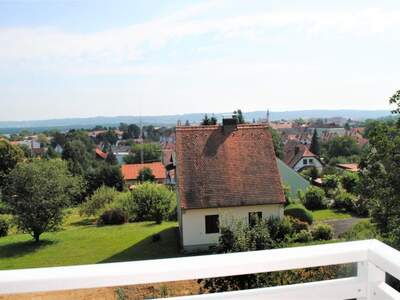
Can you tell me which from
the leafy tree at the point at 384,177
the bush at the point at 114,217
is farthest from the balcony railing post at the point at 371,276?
the bush at the point at 114,217

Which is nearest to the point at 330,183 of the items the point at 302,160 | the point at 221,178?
the point at 221,178

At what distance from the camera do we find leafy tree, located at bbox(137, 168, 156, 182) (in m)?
54.8

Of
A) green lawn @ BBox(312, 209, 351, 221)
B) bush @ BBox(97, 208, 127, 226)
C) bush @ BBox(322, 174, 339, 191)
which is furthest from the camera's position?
bush @ BBox(322, 174, 339, 191)

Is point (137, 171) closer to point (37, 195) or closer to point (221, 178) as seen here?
point (37, 195)

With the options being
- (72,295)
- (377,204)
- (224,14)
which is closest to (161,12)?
(224,14)

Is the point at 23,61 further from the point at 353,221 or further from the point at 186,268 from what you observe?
the point at 186,268

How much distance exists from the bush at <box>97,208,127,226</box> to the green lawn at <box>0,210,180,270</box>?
1.90 m

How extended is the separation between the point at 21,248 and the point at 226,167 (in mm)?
11154

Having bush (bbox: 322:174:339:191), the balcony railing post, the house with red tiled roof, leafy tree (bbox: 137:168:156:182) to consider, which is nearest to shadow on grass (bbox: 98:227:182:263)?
the house with red tiled roof

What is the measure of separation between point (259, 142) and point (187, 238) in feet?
18.9

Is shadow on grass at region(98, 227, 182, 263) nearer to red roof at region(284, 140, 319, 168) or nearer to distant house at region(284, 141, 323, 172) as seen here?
distant house at region(284, 141, 323, 172)

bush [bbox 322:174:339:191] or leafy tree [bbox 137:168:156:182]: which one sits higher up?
bush [bbox 322:174:339:191]

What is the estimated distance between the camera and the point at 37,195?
2180cm

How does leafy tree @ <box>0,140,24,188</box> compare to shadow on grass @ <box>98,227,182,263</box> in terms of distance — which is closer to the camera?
shadow on grass @ <box>98,227,182,263</box>
